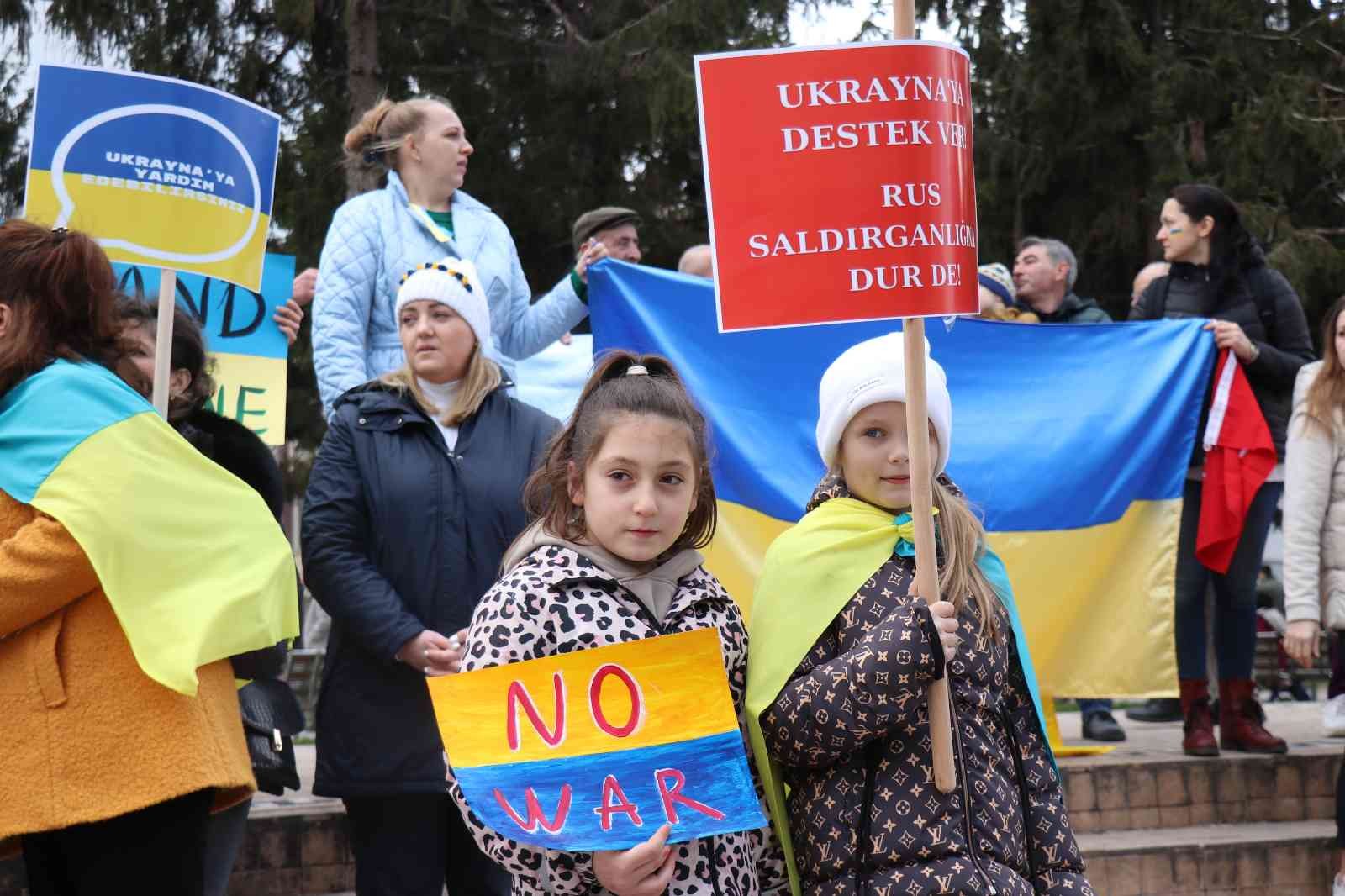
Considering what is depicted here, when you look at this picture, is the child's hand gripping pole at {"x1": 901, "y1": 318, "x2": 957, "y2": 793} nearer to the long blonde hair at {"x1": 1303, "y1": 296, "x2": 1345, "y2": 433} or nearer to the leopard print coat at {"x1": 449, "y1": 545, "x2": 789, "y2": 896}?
the leopard print coat at {"x1": 449, "y1": 545, "x2": 789, "y2": 896}

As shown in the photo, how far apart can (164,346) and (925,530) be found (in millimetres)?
1953

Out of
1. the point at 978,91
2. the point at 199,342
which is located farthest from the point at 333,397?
the point at 978,91

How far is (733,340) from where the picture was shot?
21.7 feet

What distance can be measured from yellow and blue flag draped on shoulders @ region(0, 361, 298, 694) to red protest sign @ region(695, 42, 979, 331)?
43.8 inches

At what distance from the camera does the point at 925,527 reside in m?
3.45

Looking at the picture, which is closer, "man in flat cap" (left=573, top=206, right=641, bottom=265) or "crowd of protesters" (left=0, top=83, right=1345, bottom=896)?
"crowd of protesters" (left=0, top=83, right=1345, bottom=896)

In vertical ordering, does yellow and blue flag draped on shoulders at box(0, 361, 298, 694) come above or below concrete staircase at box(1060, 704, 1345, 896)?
above

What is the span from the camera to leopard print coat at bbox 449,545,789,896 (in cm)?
319

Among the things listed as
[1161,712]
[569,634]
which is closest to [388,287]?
[569,634]

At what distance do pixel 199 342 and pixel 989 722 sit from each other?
7.97 ft

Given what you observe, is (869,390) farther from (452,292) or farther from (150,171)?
(150,171)

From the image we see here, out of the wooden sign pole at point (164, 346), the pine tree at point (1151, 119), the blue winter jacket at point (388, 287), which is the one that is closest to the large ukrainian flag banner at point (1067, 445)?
the blue winter jacket at point (388, 287)

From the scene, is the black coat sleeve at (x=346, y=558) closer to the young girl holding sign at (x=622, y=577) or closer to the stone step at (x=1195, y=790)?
the young girl holding sign at (x=622, y=577)

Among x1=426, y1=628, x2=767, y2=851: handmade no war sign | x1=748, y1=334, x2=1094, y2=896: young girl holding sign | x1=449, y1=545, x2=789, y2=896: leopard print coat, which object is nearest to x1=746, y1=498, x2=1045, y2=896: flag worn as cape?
x1=748, y1=334, x2=1094, y2=896: young girl holding sign
